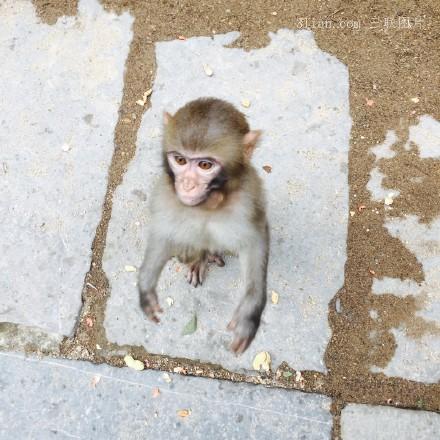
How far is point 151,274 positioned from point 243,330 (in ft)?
2.08

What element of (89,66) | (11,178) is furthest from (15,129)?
(89,66)

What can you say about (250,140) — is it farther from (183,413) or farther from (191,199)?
(183,413)

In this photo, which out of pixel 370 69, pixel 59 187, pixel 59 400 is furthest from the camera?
pixel 370 69

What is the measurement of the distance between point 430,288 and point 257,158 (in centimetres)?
144

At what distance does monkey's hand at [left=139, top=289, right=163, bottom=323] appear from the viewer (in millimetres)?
3121

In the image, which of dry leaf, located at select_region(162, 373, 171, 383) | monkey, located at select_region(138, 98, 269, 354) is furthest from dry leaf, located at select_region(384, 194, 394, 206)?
dry leaf, located at select_region(162, 373, 171, 383)

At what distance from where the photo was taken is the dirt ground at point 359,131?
3354mm

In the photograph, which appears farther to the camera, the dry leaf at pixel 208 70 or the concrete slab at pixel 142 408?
the dry leaf at pixel 208 70

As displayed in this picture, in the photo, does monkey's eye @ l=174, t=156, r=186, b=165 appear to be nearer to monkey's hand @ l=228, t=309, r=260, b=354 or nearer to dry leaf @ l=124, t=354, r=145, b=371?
monkey's hand @ l=228, t=309, r=260, b=354

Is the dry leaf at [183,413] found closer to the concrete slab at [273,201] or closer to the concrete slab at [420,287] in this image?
the concrete slab at [273,201]

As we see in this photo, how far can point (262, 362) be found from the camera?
11.0 feet

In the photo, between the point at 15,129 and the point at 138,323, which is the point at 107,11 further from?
the point at 138,323

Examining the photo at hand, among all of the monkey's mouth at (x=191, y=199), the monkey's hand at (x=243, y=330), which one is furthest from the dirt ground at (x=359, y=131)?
the monkey's mouth at (x=191, y=199)

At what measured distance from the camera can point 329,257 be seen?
3.63 meters
